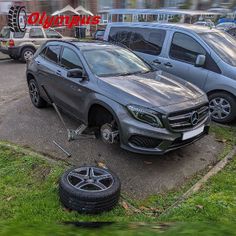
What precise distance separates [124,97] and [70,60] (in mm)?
1711

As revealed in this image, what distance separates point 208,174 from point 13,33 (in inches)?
456

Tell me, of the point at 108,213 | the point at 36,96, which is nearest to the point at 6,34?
the point at 36,96

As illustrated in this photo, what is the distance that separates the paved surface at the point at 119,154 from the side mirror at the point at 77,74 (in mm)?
1088

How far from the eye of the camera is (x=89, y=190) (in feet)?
11.1

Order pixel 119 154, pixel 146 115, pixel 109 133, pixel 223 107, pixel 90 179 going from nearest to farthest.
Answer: pixel 90 179
pixel 146 115
pixel 109 133
pixel 119 154
pixel 223 107

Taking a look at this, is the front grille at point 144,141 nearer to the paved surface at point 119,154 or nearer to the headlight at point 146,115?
the headlight at point 146,115

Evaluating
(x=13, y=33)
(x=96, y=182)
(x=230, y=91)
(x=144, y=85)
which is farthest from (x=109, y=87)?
(x=13, y=33)

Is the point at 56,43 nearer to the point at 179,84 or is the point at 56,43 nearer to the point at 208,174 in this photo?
the point at 179,84

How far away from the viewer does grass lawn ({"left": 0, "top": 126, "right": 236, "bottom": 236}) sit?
2316 mm

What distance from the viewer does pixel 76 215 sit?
3281 millimetres

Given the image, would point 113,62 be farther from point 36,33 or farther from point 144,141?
point 36,33

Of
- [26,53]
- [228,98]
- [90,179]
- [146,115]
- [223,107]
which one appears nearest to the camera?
[90,179]

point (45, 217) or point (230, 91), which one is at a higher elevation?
point (230, 91)

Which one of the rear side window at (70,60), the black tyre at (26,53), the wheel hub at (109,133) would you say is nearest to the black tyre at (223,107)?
the wheel hub at (109,133)
